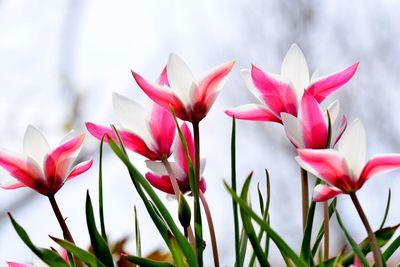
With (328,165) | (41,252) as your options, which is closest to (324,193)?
(328,165)

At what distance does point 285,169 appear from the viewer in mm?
6617

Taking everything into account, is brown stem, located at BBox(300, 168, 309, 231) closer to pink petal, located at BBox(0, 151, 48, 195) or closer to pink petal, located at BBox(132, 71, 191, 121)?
pink petal, located at BBox(132, 71, 191, 121)

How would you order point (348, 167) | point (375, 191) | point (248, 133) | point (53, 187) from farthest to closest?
point (248, 133) → point (375, 191) → point (53, 187) → point (348, 167)

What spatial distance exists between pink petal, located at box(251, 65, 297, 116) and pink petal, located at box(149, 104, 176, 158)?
10 cm

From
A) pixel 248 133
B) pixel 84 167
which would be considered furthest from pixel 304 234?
pixel 248 133

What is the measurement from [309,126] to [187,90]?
0.43 feet

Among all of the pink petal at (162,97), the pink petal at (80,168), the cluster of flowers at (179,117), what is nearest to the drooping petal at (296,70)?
the cluster of flowers at (179,117)

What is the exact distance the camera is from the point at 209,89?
0.70 meters

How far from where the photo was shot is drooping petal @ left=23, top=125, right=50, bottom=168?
69cm

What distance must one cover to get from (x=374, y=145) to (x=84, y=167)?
5.32m

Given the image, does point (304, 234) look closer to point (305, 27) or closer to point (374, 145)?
point (374, 145)

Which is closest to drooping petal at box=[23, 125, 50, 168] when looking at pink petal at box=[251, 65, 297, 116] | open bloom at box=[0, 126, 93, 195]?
open bloom at box=[0, 126, 93, 195]

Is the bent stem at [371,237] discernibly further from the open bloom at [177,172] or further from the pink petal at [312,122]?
the open bloom at [177,172]

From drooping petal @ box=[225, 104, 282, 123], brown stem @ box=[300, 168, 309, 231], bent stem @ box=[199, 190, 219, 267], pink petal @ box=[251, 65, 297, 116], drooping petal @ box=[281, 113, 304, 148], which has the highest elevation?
pink petal @ box=[251, 65, 297, 116]
